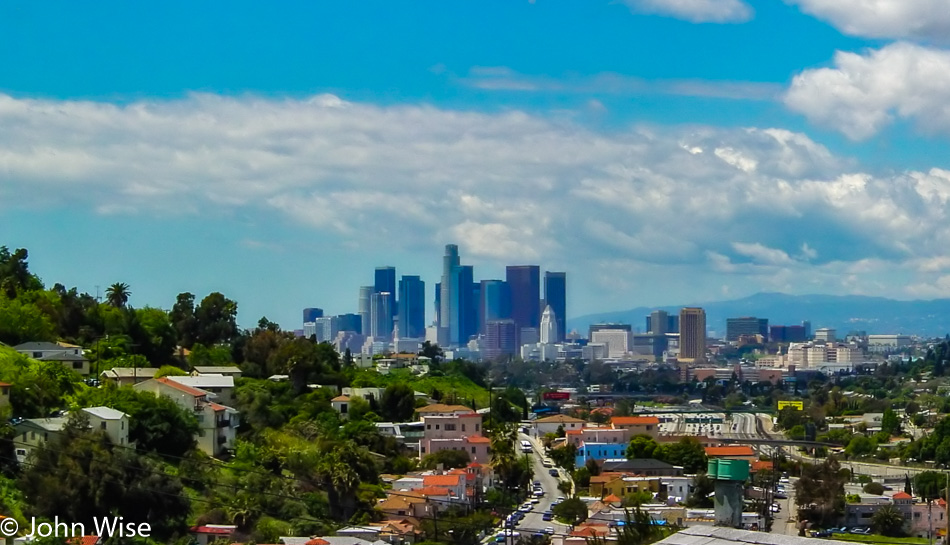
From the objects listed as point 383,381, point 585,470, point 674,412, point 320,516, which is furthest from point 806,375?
point 320,516

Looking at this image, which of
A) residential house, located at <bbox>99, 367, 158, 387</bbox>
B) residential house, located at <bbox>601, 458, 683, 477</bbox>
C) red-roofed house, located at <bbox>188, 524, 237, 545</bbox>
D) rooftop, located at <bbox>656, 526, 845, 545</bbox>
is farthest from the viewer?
residential house, located at <bbox>601, 458, 683, 477</bbox>

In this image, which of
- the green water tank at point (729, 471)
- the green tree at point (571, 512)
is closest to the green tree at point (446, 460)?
the green tree at point (571, 512)

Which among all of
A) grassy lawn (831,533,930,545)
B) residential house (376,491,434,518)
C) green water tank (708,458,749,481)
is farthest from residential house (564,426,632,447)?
green water tank (708,458,749,481)

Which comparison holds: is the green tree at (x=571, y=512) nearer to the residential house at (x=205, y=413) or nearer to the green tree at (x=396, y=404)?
the residential house at (x=205, y=413)

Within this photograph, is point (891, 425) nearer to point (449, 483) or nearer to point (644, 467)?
point (644, 467)

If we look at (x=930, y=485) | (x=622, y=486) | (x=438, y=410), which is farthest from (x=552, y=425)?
(x=622, y=486)

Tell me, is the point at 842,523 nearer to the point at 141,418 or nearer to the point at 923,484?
the point at 923,484

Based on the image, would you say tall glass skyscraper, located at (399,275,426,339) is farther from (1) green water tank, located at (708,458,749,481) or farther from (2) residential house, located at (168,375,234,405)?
(1) green water tank, located at (708,458,749,481)
